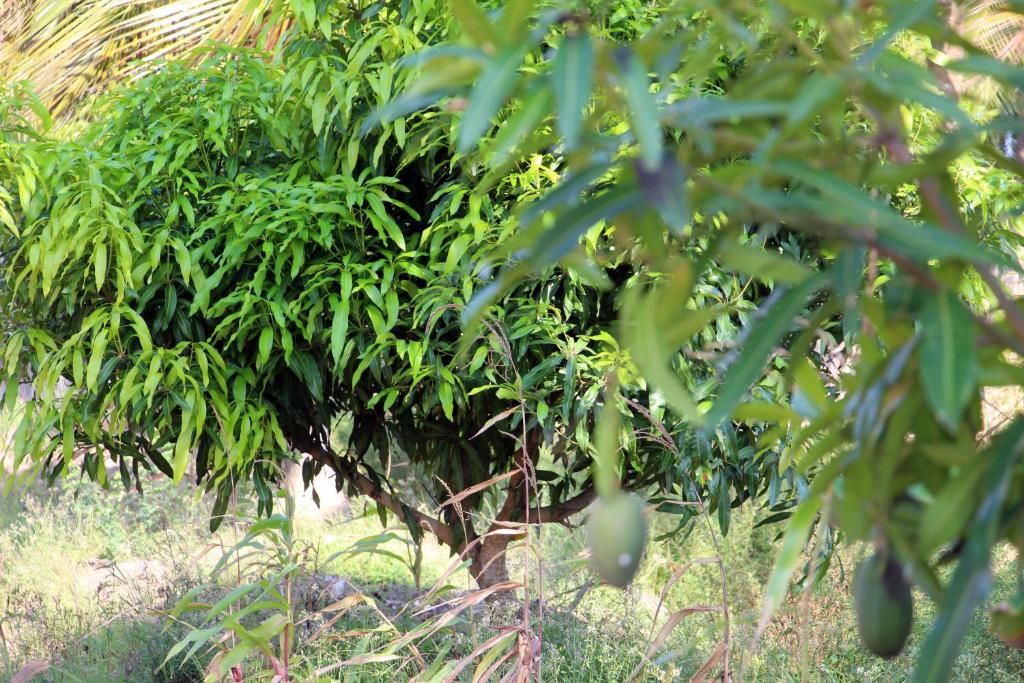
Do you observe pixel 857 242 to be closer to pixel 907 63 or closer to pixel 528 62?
pixel 907 63

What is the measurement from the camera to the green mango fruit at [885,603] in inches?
16.9

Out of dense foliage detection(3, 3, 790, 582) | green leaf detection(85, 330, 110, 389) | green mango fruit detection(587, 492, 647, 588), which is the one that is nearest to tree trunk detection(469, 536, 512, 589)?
dense foliage detection(3, 3, 790, 582)

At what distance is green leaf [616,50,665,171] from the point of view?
1.22 ft

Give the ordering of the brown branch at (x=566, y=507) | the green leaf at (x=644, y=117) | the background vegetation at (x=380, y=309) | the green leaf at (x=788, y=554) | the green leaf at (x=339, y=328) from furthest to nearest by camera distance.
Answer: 1. the brown branch at (x=566, y=507)
2. the green leaf at (x=339, y=328)
3. the background vegetation at (x=380, y=309)
4. the green leaf at (x=788, y=554)
5. the green leaf at (x=644, y=117)

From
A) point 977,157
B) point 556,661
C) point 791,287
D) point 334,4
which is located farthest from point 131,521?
point 791,287

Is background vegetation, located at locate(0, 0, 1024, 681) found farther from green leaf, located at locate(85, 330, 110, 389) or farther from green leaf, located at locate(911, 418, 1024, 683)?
green leaf, located at locate(911, 418, 1024, 683)

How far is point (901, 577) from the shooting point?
428mm

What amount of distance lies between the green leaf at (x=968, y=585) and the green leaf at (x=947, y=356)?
3 centimetres

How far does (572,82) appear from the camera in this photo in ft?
1.26

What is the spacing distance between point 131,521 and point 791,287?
6229 mm

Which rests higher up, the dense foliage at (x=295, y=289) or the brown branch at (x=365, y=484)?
the dense foliage at (x=295, y=289)

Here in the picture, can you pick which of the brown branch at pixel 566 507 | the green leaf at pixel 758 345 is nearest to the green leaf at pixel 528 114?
the green leaf at pixel 758 345

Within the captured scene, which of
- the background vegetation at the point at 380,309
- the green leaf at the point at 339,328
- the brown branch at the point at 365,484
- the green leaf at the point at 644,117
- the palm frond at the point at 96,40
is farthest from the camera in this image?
the palm frond at the point at 96,40

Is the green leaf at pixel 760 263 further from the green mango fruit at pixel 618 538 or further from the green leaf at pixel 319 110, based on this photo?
the green leaf at pixel 319 110
